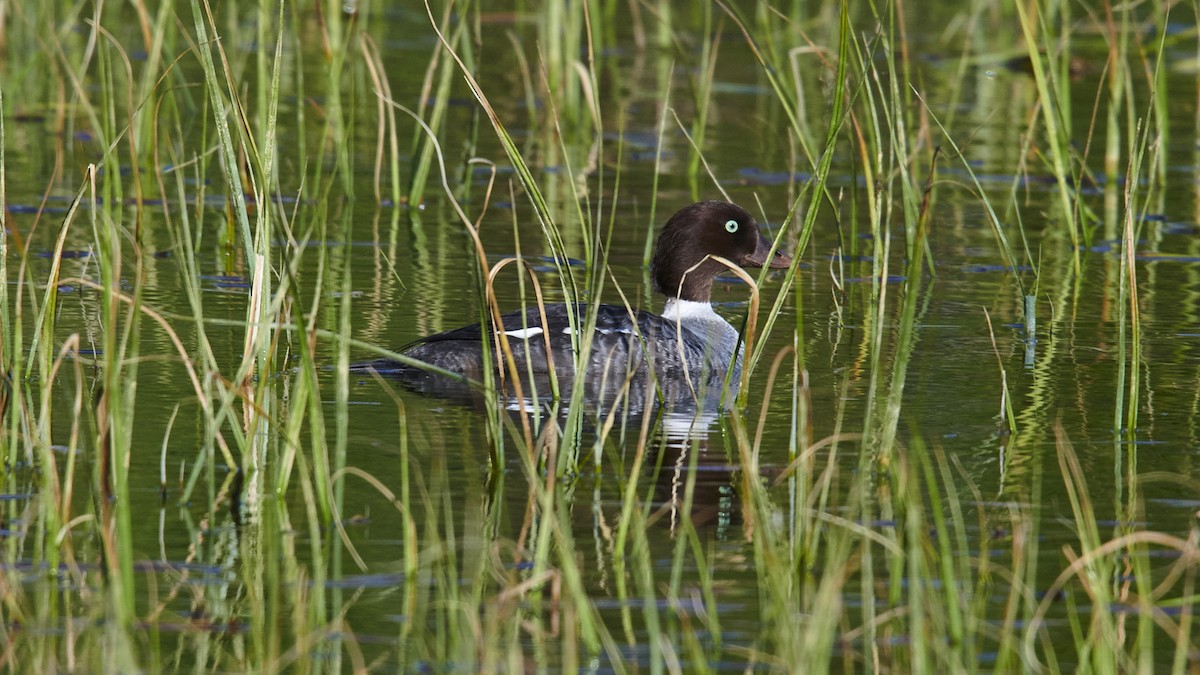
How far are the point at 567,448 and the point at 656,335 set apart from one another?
248 cm

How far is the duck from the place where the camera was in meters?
7.41

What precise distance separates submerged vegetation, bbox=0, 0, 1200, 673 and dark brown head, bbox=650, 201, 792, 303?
0.44 metres

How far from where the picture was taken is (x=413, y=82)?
15.4 meters

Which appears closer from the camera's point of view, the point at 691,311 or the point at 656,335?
the point at 656,335

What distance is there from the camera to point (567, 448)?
18.0ft

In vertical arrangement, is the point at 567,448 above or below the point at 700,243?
below

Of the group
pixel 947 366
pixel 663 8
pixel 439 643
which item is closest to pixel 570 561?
pixel 439 643

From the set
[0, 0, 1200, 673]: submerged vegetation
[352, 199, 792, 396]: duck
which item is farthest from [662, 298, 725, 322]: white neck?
[0, 0, 1200, 673]: submerged vegetation

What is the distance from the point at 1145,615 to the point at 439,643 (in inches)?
60.1

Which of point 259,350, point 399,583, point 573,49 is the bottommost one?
point 399,583

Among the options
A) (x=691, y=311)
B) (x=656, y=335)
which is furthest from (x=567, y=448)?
(x=691, y=311)

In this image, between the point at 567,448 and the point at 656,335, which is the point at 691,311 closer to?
the point at 656,335

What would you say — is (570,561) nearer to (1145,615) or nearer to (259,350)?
(1145,615)

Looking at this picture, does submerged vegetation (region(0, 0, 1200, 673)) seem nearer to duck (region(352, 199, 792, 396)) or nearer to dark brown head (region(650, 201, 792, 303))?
duck (region(352, 199, 792, 396))
